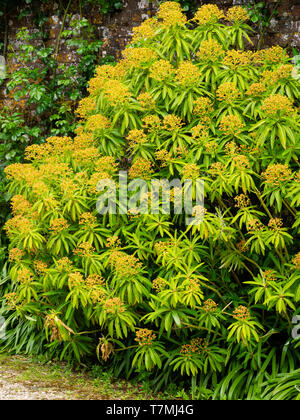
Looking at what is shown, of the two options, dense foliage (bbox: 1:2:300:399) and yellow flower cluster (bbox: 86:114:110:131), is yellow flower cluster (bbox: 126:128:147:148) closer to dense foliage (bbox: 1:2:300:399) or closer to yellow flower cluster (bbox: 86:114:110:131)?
dense foliage (bbox: 1:2:300:399)

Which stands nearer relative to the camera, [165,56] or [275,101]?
[275,101]

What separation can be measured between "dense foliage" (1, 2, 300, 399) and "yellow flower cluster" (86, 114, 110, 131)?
0.04ft

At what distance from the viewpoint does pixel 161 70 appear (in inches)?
147

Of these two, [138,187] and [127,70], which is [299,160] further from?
[127,70]

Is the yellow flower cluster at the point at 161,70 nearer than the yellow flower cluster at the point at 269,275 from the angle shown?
No

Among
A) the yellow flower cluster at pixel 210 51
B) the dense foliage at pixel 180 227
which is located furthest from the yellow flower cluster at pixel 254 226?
the yellow flower cluster at pixel 210 51

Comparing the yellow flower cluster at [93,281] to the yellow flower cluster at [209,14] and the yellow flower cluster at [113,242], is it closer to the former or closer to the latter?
the yellow flower cluster at [113,242]

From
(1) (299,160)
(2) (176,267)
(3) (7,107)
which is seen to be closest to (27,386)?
(2) (176,267)

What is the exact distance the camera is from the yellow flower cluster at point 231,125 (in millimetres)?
3479

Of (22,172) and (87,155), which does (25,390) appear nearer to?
(22,172)

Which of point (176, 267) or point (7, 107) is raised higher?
point (7, 107)

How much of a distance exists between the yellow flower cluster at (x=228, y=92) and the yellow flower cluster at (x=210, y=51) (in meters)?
0.34

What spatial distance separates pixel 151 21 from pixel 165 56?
336mm
